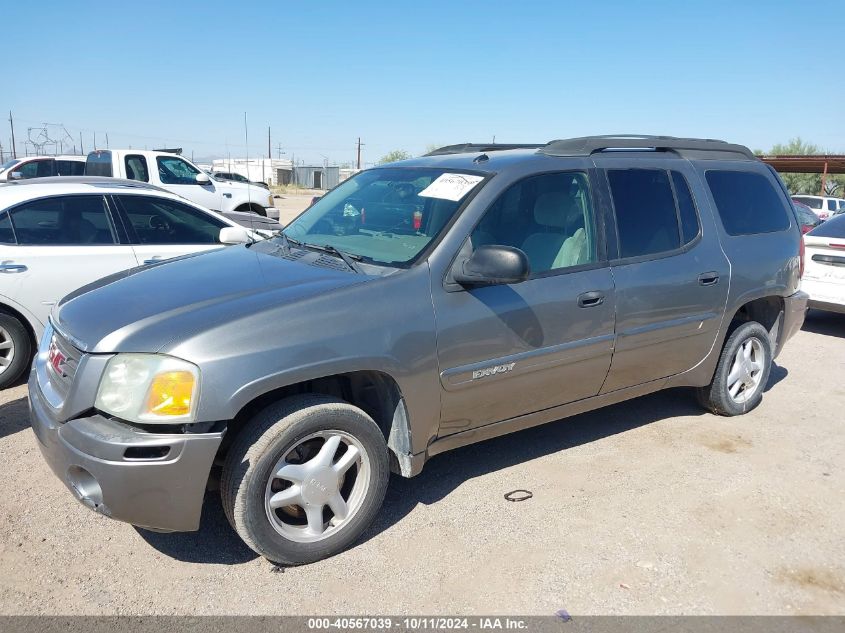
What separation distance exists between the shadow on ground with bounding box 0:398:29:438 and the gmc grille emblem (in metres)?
1.58

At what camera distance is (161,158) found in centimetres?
1260

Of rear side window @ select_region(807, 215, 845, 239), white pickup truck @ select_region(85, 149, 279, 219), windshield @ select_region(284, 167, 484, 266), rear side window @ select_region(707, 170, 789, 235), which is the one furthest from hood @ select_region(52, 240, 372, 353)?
white pickup truck @ select_region(85, 149, 279, 219)

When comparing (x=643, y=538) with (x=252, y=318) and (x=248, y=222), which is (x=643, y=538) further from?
(x=248, y=222)

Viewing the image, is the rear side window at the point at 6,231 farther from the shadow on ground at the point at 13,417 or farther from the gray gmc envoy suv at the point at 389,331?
the gray gmc envoy suv at the point at 389,331

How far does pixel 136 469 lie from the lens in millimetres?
2732

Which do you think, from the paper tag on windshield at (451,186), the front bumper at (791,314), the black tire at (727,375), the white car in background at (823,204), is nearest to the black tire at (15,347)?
the paper tag on windshield at (451,186)

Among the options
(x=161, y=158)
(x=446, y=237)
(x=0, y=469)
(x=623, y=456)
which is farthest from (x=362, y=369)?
(x=161, y=158)

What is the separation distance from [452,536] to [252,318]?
4.94 feet

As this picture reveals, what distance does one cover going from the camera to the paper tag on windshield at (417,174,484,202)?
372 centimetres

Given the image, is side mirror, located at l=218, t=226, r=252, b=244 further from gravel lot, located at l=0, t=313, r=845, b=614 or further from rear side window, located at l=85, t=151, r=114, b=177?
rear side window, located at l=85, t=151, r=114, b=177

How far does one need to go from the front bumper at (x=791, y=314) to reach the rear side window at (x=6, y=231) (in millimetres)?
5964

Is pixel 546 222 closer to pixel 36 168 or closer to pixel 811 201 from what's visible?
pixel 36 168

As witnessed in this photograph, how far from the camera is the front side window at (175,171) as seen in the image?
495 inches

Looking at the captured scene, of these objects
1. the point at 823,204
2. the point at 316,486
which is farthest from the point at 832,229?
the point at 823,204
